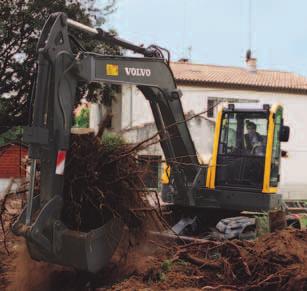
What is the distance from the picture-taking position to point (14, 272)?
645 cm

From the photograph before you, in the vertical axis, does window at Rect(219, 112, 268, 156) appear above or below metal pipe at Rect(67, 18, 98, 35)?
below

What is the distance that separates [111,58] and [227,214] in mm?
3966

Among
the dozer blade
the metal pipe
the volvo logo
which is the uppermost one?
the metal pipe

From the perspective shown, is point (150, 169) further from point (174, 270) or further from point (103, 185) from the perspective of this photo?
point (174, 270)

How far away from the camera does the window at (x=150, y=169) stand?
21.9 feet

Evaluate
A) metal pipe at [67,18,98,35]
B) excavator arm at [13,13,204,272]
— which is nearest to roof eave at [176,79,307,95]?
metal pipe at [67,18,98,35]

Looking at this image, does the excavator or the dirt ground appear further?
the dirt ground

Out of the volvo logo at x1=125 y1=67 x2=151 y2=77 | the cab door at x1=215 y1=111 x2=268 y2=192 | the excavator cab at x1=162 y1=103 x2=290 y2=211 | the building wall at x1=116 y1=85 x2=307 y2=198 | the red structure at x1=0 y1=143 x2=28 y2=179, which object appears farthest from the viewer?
the building wall at x1=116 y1=85 x2=307 y2=198

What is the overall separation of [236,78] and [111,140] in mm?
21159

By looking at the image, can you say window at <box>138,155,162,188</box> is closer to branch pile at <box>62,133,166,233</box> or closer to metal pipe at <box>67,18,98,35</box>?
branch pile at <box>62,133,166,233</box>

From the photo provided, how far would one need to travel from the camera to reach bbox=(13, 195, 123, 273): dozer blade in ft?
18.1

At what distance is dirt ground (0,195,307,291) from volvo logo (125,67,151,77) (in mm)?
2138

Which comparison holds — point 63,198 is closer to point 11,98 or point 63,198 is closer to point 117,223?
point 117,223

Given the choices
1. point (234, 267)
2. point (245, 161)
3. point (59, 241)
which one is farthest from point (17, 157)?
point (245, 161)
